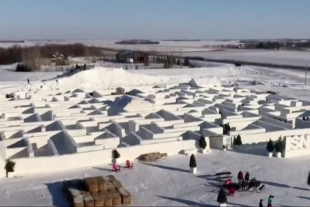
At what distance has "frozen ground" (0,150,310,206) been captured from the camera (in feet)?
36.7

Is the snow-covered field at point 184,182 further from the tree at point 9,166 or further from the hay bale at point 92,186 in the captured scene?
the hay bale at point 92,186

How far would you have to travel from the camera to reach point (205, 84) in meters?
35.2

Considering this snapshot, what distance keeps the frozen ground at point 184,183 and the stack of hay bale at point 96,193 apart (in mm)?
388

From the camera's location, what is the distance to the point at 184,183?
1255cm

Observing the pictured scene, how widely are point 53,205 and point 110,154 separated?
3.91 metres

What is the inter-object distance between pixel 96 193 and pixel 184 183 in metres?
3.17

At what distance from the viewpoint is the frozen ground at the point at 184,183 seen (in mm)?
11195

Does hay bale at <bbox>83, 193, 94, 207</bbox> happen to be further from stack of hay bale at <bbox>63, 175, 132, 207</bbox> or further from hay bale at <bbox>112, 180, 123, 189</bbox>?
hay bale at <bbox>112, 180, 123, 189</bbox>

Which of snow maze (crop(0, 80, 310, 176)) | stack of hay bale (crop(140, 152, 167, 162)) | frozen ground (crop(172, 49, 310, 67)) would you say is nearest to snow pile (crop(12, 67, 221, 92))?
snow maze (crop(0, 80, 310, 176))

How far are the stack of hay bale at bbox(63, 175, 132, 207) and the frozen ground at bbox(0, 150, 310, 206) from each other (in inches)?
15.3

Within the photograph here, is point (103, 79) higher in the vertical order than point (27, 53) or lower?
lower

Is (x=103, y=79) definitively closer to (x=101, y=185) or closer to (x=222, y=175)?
(x=222, y=175)

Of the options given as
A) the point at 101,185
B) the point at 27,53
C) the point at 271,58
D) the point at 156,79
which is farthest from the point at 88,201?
the point at 271,58

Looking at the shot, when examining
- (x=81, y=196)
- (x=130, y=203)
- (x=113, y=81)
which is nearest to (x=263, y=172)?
(x=130, y=203)
